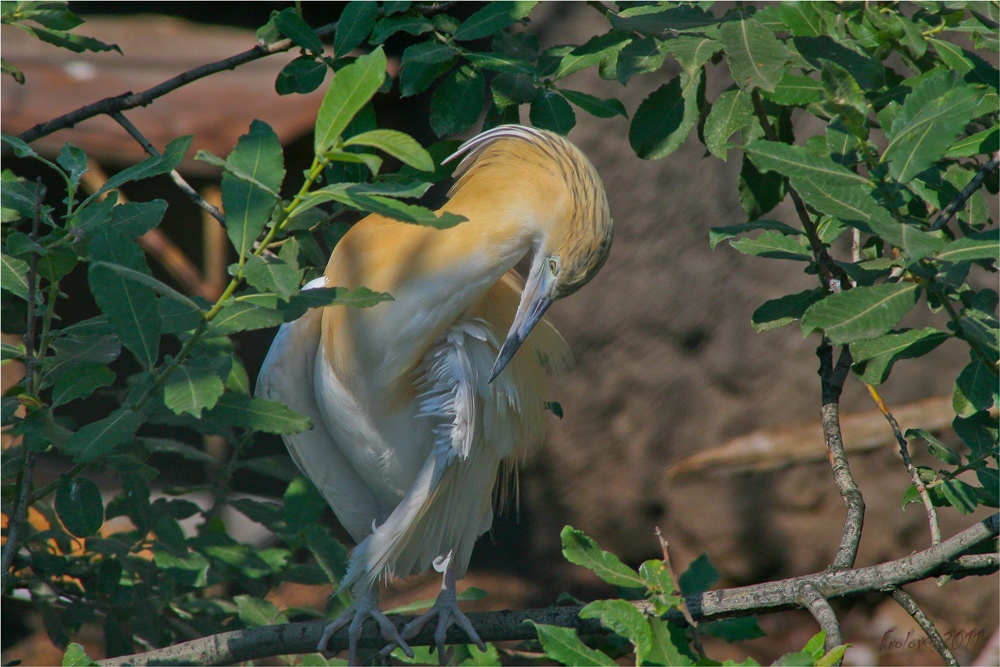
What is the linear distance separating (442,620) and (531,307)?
86 centimetres

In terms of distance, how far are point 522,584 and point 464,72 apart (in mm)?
2788

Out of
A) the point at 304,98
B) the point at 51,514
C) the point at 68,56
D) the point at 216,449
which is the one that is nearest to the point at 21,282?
the point at 51,514

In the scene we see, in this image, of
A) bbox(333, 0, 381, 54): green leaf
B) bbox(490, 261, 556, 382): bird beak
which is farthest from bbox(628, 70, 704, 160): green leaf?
bbox(333, 0, 381, 54): green leaf

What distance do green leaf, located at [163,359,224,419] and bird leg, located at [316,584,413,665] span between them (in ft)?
3.19

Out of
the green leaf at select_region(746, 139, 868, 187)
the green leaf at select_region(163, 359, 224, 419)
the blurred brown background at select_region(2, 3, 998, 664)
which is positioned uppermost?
the green leaf at select_region(746, 139, 868, 187)

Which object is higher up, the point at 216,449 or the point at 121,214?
the point at 121,214

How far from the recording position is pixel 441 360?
6.37ft

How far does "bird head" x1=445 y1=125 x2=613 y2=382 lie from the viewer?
65.4 inches

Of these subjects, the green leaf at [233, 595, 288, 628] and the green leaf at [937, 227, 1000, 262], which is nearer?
the green leaf at [937, 227, 1000, 262]

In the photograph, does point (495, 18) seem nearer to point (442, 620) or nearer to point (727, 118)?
point (727, 118)

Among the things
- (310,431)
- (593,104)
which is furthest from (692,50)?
(310,431)

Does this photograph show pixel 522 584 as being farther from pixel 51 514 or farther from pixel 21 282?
pixel 21 282

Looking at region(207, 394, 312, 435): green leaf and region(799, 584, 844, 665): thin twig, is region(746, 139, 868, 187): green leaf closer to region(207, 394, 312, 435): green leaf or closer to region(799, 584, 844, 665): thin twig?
region(799, 584, 844, 665): thin twig

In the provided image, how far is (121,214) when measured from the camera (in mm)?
1473
